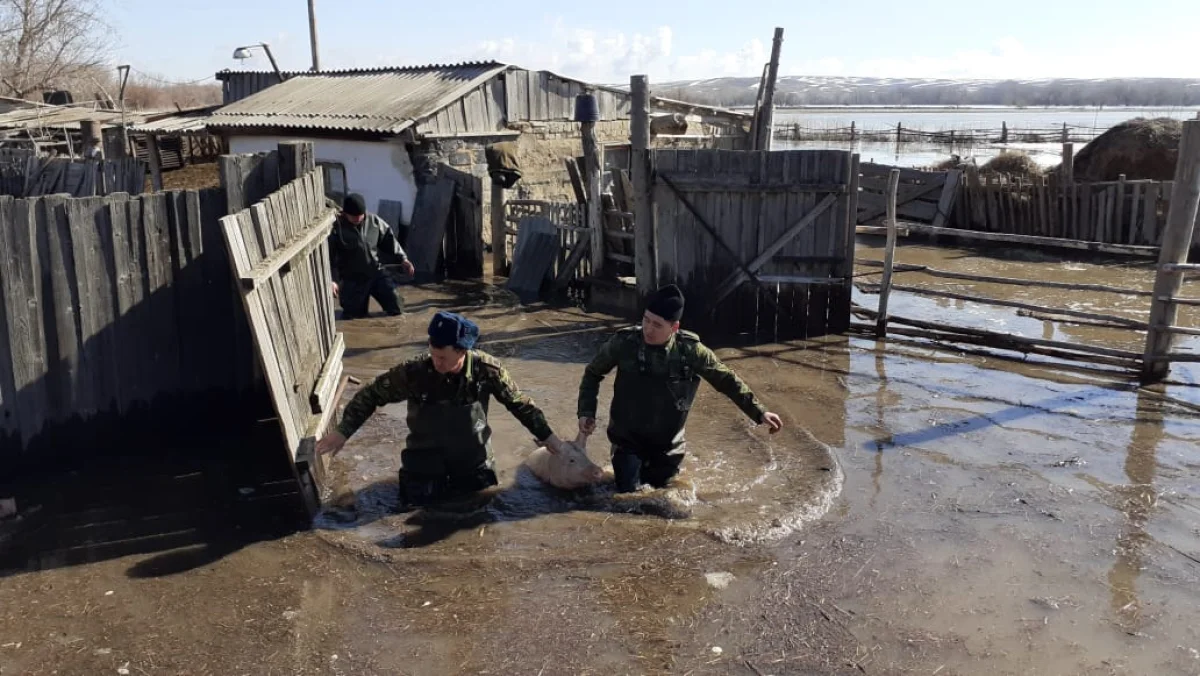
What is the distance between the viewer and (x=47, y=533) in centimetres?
520

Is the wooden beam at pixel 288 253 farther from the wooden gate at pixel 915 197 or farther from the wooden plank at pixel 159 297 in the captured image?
the wooden gate at pixel 915 197

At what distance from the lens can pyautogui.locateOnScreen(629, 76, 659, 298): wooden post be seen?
1025 centimetres

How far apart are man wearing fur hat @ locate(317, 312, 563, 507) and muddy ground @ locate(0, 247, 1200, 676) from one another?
0.27 metres

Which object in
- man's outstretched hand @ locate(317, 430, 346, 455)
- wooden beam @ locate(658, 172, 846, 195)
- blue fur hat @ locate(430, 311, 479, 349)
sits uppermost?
wooden beam @ locate(658, 172, 846, 195)

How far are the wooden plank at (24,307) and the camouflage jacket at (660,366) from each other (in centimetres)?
318

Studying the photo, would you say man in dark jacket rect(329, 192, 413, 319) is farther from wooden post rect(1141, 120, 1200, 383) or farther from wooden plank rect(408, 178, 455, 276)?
wooden post rect(1141, 120, 1200, 383)

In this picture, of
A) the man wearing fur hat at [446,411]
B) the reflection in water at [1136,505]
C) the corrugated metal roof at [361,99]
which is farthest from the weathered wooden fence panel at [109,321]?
the corrugated metal roof at [361,99]

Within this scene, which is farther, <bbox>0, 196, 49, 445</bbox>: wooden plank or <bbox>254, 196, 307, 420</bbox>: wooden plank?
<bbox>0, 196, 49, 445</bbox>: wooden plank

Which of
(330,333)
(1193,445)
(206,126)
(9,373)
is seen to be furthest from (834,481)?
(206,126)

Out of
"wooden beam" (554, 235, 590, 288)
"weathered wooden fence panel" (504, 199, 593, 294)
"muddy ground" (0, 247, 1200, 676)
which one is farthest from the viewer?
"weathered wooden fence panel" (504, 199, 593, 294)

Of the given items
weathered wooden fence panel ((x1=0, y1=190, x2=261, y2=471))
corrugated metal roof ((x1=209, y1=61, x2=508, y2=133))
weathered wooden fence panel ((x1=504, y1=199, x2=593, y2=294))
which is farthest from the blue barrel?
weathered wooden fence panel ((x1=0, y1=190, x2=261, y2=471))

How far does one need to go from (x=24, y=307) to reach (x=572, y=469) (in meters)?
3.28

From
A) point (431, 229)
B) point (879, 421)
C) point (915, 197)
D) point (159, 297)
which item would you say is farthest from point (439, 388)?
point (915, 197)

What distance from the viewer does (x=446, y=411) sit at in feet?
17.9
